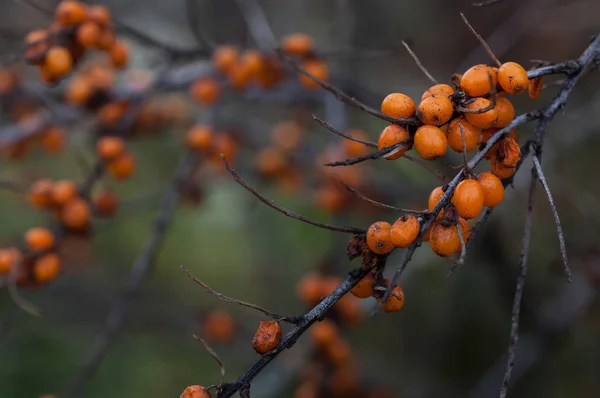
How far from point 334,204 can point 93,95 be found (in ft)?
3.34

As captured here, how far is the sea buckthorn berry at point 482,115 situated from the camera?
33.7 inches

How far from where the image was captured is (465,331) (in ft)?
9.45

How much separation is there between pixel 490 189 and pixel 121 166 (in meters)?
1.26

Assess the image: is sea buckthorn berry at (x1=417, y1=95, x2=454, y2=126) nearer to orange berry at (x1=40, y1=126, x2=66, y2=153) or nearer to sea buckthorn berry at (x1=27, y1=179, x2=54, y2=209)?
sea buckthorn berry at (x1=27, y1=179, x2=54, y2=209)

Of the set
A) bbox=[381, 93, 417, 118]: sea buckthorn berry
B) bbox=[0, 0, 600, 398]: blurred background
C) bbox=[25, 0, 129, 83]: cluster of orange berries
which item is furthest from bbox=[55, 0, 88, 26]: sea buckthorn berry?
bbox=[381, 93, 417, 118]: sea buckthorn berry

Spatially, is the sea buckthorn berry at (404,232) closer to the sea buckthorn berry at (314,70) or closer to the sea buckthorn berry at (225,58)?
the sea buckthorn berry at (314,70)

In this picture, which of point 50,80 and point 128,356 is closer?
point 50,80

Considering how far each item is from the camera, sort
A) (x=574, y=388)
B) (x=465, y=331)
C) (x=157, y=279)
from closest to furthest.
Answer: (x=574, y=388) → (x=465, y=331) → (x=157, y=279)

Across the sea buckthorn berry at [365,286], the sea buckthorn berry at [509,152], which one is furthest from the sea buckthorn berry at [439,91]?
the sea buckthorn berry at [365,286]

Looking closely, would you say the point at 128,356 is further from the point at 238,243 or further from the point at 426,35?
the point at 426,35

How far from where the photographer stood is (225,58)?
1.89 metres

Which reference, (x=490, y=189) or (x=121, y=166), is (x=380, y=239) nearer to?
(x=490, y=189)

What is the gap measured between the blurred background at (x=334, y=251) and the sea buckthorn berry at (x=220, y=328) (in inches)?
1.5

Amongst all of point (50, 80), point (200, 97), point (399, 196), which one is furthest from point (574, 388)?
point (50, 80)
